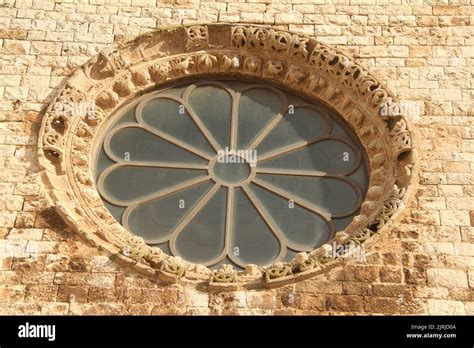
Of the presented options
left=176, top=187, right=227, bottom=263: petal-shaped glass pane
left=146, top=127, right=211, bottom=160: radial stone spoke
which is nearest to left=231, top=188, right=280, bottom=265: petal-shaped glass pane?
left=176, top=187, right=227, bottom=263: petal-shaped glass pane

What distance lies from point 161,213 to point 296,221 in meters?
1.25

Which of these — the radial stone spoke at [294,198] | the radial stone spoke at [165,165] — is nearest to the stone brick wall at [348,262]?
the radial stone spoke at [294,198]

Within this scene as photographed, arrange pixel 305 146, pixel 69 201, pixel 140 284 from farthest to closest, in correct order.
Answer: pixel 305 146 < pixel 69 201 < pixel 140 284

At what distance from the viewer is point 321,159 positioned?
40.2 feet

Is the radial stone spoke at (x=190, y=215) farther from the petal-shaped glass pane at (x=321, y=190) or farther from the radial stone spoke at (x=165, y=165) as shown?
the petal-shaped glass pane at (x=321, y=190)

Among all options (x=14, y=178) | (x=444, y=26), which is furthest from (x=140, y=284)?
(x=444, y=26)

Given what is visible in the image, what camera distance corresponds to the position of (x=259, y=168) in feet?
39.8

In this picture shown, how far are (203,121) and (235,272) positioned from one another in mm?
2176

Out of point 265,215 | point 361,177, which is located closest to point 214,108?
point 265,215

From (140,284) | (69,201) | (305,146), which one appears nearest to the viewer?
(140,284)

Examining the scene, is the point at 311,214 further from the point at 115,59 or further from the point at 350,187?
the point at 115,59

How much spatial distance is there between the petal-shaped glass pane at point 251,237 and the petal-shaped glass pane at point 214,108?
0.91 m

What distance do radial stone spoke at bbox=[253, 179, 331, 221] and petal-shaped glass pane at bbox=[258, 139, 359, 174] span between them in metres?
0.27

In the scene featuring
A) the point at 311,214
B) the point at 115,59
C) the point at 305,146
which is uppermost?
the point at 115,59
